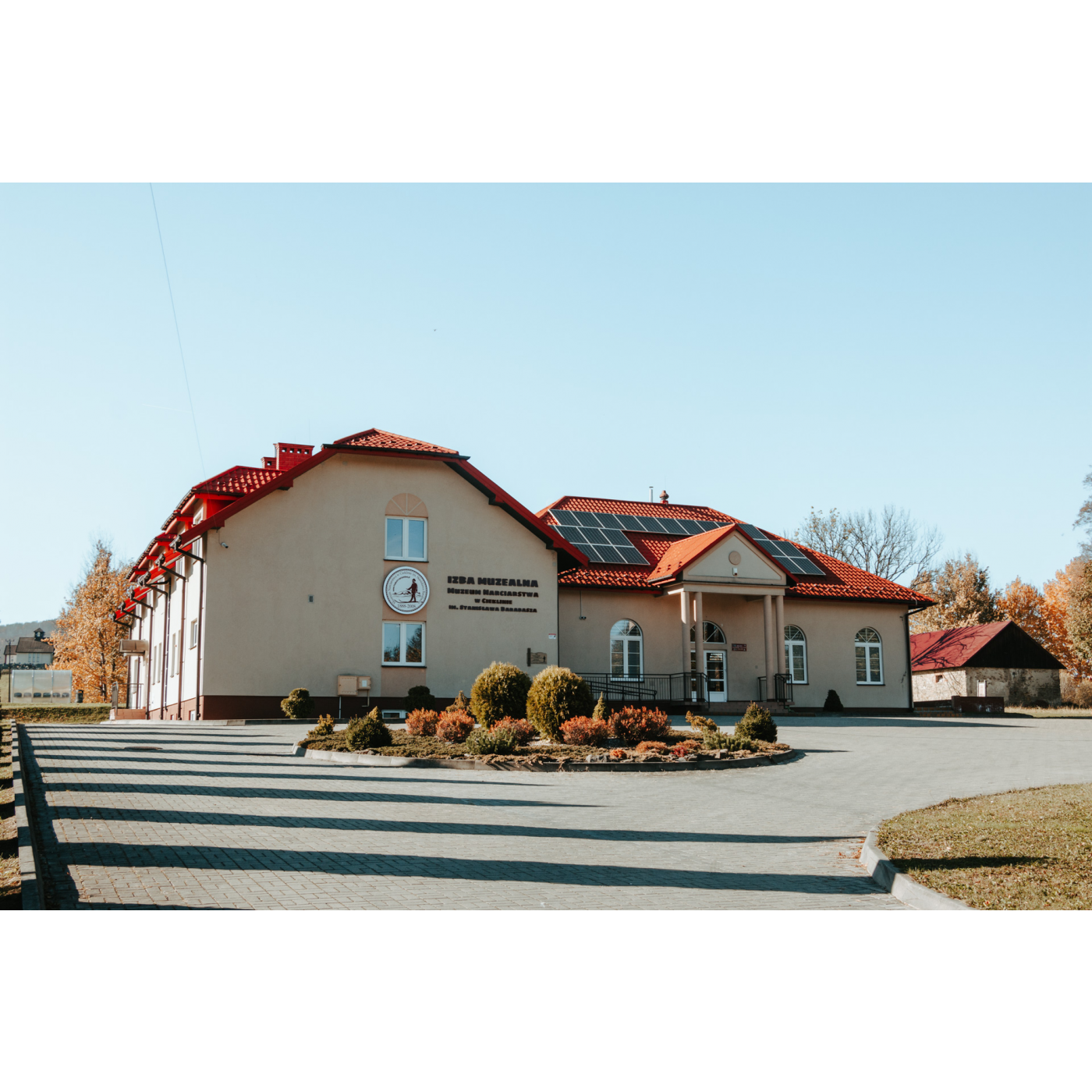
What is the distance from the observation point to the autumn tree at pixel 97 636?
56.0 metres

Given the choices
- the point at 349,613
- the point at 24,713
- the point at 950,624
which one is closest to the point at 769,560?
the point at 349,613

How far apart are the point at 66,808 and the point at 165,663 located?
25.4m

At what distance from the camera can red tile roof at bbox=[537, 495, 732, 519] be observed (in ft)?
129

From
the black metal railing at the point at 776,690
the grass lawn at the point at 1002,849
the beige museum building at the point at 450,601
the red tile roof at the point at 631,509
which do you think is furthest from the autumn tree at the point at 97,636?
the grass lawn at the point at 1002,849

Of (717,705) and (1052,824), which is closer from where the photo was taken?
(1052,824)

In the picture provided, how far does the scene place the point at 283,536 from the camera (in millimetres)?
29062

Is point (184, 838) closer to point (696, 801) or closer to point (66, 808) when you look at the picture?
point (66, 808)

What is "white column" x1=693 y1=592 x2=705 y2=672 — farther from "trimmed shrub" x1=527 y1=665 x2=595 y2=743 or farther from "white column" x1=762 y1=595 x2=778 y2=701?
"trimmed shrub" x1=527 y1=665 x2=595 y2=743

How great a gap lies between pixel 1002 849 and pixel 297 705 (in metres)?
21.1

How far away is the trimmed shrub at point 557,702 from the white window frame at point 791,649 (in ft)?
59.0

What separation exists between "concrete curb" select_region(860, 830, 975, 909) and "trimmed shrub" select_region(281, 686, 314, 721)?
20190mm

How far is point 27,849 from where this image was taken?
7418 mm

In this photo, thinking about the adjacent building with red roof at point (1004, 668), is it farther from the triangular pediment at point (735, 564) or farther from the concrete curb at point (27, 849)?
the concrete curb at point (27, 849)

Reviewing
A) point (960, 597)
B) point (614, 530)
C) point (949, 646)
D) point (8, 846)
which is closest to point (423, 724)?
point (8, 846)
